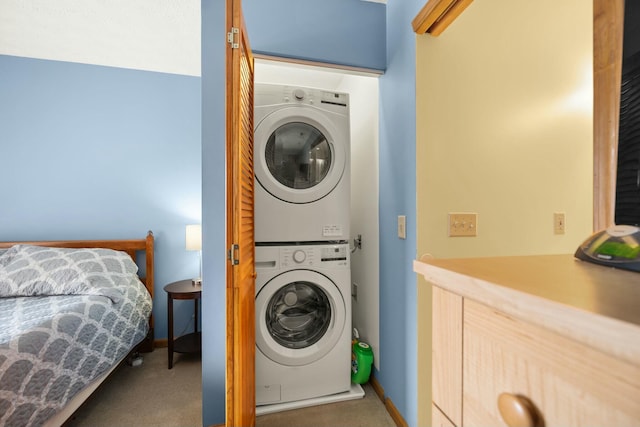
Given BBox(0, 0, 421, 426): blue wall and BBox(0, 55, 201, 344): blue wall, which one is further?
BBox(0, 55, 201, 344): blue wall

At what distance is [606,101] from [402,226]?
0.94 meters

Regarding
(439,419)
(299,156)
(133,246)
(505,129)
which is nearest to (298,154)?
(299,156)

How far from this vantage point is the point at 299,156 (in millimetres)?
1762

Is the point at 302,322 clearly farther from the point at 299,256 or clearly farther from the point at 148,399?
the point at 148,399

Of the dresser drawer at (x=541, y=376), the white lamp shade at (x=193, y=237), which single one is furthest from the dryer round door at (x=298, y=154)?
the dresser drawer at (x=541, y=376)

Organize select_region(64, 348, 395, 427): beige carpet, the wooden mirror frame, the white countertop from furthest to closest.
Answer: select_region(64, 348, 395, 427): beige carpet, the wooden mirror frame, the white countertop

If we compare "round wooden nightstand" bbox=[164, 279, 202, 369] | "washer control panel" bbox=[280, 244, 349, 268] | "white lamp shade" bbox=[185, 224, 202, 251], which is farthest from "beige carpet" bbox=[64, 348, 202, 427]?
"washer control panel" bbox=[280, 244, 349, 268]

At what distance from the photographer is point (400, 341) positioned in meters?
1.51

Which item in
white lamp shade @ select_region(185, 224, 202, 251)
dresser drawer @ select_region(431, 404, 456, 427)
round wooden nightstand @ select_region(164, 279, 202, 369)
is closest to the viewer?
dresser drawer @ select_region(431, 404, 456, 427)

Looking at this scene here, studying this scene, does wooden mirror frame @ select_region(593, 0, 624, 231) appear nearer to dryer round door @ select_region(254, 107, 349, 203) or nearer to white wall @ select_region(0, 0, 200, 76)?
dryer round door @ select_region(254, 107, 349, 203)

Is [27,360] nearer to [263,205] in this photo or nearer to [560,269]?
[263,205]

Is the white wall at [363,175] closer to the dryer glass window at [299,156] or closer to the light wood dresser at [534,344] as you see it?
the dryer glass window at [299,156]

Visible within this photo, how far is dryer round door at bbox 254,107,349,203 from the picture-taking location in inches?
64.6

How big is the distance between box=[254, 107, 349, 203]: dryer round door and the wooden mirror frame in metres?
1.23
